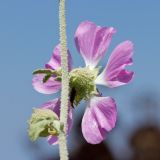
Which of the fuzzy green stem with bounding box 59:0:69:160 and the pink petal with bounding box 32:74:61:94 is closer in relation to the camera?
the fuzzy green stem with bounding box 59:0:69:160

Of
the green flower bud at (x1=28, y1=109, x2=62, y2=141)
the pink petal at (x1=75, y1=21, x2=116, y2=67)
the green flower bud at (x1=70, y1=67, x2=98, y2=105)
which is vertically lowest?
the green flower bud at (x1=28, y1=109, x2=62, y2=141)

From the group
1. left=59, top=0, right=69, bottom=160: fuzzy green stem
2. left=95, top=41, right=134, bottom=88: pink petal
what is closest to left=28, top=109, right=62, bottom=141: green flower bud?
left=59, top=0, right=69, bottom=160: fuzzy green stem

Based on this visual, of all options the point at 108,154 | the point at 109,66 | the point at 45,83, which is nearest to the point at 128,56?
the point at 109,66

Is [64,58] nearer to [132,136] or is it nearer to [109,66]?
[109,66]

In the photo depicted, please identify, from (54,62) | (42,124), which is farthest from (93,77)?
(42,124)

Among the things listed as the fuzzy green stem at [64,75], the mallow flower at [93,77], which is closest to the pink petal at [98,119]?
the mallow flower at [93,77]

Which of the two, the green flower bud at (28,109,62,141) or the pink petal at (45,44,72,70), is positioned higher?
the pink petal at (45,44,72,70)

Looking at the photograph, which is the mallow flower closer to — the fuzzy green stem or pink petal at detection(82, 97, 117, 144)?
pink petal at detection(82, 97, 117, 144)
